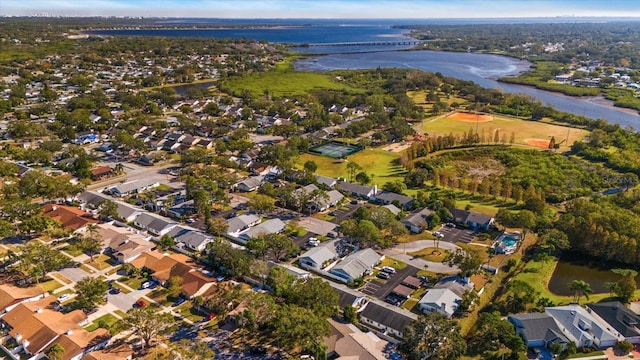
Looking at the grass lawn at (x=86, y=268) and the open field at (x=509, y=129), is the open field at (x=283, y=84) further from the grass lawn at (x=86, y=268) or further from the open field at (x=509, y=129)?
the grass lawn at (x=86, y=268)

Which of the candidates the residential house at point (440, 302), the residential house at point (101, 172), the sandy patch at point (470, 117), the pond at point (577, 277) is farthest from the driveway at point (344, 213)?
the sandy patch at point (470, 117)

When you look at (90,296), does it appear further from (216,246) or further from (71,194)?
(71,194)

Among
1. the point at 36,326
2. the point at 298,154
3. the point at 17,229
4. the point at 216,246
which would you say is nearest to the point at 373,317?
the point at 216,246

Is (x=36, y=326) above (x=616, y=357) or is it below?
above

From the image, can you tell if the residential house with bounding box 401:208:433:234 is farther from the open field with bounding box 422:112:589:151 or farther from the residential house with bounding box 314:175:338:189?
the open field with bounding box 422:112:589:151

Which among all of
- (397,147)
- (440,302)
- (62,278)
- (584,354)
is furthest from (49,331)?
(397,147)

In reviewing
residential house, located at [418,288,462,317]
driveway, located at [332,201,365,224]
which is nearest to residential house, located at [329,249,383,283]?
residential house, located at [418,288,462,317]
